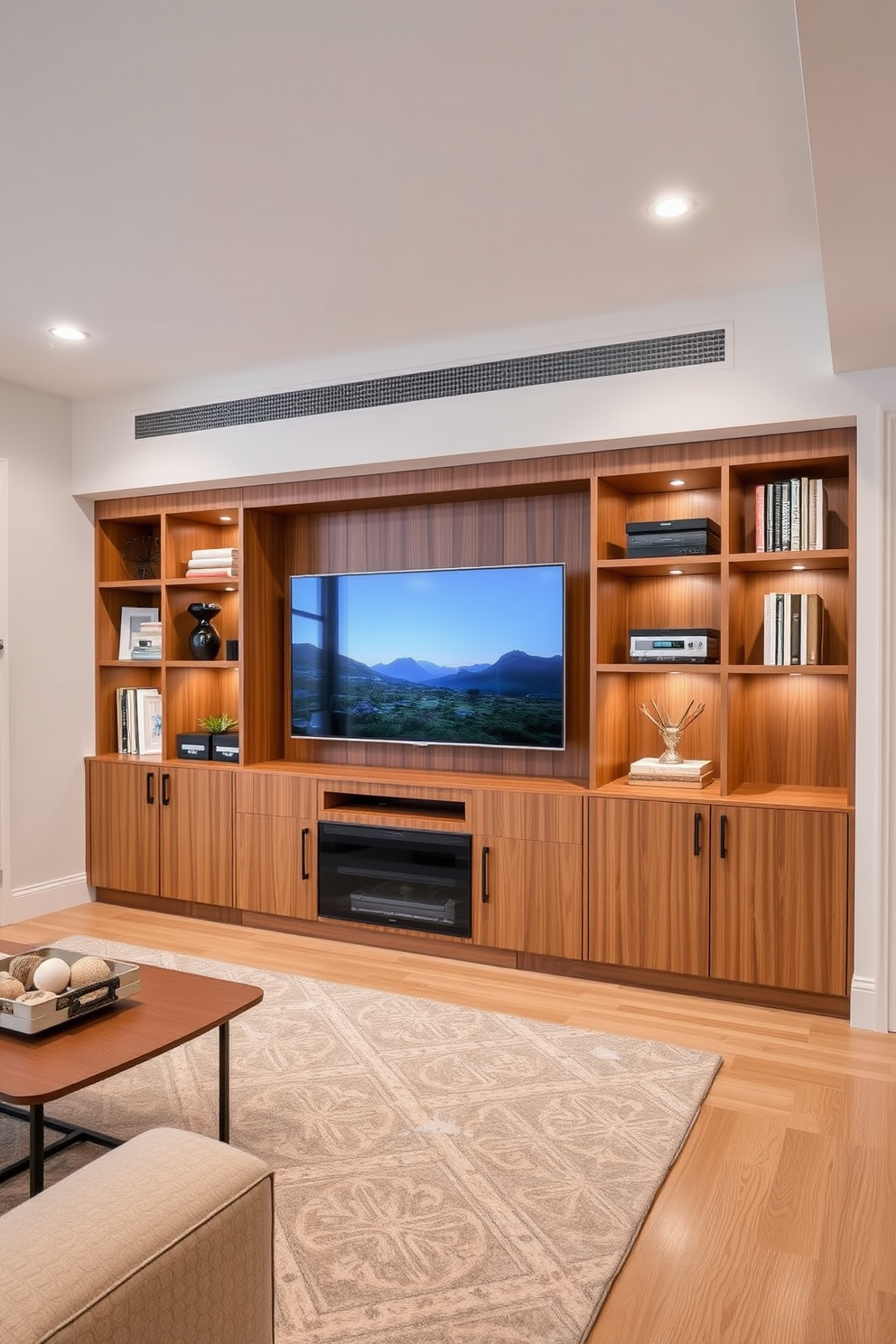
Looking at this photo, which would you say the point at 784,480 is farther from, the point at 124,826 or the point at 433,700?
the point at 124,826

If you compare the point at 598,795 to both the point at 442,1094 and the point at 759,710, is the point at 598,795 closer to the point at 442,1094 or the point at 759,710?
the point at 759,710

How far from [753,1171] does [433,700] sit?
245 cm

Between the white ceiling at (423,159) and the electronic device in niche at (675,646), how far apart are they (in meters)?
1.12

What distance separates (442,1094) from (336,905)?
1644 millimetres

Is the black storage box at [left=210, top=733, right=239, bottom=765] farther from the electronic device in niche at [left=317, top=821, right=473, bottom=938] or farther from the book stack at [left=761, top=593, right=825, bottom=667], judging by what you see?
the book stack at [left=761, top=593, right=825, bottom=667]

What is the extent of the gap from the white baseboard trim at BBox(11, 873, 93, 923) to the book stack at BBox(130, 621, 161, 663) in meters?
1.19

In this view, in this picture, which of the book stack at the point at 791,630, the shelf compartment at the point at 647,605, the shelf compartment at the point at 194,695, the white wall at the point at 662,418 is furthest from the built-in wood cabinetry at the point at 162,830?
the book stack at the point at 791,630

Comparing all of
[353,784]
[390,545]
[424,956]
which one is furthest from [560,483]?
[424,956]

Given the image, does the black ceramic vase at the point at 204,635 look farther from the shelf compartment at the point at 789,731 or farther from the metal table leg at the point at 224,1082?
the metal table leg at the point at 224,1082

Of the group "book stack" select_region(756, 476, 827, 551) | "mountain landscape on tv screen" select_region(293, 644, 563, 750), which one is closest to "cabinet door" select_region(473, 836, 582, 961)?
"mountain landscape on tv screen" select_region(293, 644, 563, 750)

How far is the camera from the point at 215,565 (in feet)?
15.7

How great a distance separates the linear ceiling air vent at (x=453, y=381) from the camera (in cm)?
352

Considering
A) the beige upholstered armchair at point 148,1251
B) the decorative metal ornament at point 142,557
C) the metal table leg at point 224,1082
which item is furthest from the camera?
the decorative metal ornament at point 142,557

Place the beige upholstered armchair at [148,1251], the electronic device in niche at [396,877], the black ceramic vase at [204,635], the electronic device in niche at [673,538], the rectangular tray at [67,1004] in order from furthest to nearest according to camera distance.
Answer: the black ceramic vase at [204,635]
the electronic device in niche at [396,877]
the electronic device in niche at [673,538]
the rectangular tray at [67,1004]
the beige upholstered armchair at [148,1251]
